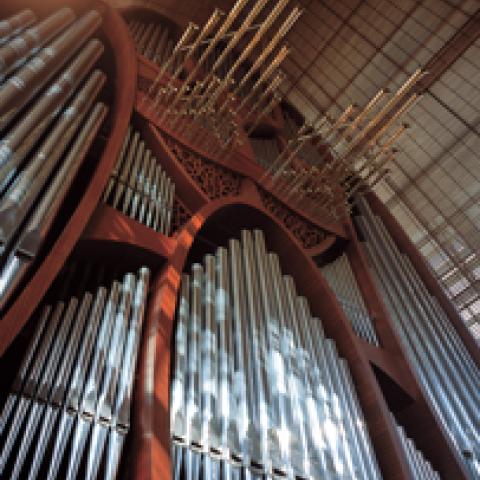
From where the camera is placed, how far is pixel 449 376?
235 inches

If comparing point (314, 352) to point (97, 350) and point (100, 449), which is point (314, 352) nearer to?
point (97, 350)

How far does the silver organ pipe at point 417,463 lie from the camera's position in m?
4.19

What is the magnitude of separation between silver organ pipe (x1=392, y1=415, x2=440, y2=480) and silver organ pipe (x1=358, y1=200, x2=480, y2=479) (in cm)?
52

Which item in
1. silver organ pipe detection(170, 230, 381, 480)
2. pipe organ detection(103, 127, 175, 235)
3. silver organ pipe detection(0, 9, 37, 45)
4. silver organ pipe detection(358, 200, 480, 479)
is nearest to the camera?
silver organ pipe detection(170, 230, 381, 480)

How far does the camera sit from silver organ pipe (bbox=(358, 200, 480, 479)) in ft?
16.9

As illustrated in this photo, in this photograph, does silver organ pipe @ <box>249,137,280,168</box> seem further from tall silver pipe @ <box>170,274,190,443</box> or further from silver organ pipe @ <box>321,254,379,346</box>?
tall silver pipe @ <box>170,274,190,443</box>

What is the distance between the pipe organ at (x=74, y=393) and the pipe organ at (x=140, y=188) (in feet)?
3.71

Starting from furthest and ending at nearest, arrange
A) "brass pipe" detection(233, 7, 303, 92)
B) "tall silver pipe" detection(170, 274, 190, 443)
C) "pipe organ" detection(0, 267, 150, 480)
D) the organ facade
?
"brass pipe" detection(233, 7, 303, 92), "tall silver pipe" detection(170, 274, 190, 443), the organ facade, "pipe organ" detection(0, 267, 150, 480)

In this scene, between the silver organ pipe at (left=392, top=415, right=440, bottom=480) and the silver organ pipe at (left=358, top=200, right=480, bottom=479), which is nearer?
the silver organ pipe at (left=392, top=415, right=440, bottom=480)

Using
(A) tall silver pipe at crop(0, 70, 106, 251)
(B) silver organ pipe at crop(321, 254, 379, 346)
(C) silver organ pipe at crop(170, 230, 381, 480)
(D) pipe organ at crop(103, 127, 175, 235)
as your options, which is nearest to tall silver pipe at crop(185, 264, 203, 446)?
(C) silver organ pipe at crop(170, 230, 381, 480)

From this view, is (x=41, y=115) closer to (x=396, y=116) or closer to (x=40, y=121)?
(x=40, y=121)

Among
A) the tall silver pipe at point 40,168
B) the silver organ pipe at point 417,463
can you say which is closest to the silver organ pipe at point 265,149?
the tall silver pipe at point 40,168

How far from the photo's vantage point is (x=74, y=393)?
2.81 m

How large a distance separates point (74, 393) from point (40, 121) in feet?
6.86
